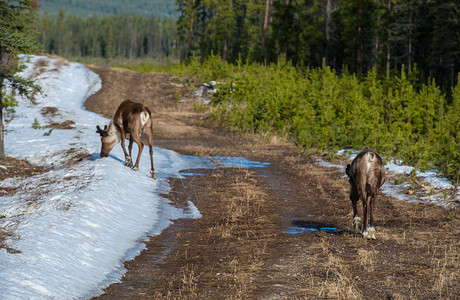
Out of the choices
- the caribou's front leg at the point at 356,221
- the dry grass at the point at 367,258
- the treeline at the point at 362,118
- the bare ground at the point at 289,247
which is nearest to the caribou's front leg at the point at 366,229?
the bare ground at the point at 289,247

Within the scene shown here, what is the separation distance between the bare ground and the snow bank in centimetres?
50

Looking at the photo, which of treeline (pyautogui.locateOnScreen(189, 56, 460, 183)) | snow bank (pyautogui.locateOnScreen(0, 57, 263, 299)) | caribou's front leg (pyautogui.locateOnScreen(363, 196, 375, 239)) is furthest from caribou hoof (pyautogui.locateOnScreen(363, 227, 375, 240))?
treeline (pyautogui.locateOnScreen(189, 56, 460, 183))

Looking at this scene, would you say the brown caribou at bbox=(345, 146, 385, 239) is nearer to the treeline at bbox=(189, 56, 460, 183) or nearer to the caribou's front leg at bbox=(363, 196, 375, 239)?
the caribou's front leg at bbox=(363, 196, 375, 239)

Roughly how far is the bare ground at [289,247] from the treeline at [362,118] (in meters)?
2.98

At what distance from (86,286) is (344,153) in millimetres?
14463

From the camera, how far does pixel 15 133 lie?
22594 millimetres

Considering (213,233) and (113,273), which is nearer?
(113,273)

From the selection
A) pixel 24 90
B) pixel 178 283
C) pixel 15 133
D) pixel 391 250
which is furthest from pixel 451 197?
pixel 15 133

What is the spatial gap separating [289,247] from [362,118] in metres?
13.2

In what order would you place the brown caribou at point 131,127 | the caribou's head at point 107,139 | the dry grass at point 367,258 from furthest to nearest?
1. the caribou's head at point 107,139
2. the brown caribou at point 131,127
3. the dry grass at point 367,258

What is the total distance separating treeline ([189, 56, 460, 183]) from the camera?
16.7 m

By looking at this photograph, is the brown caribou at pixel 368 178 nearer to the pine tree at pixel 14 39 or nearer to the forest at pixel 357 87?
the forest at pixel 357 87

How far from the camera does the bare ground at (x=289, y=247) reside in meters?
6.48

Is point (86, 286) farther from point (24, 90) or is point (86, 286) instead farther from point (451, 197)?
point (24, 90)
